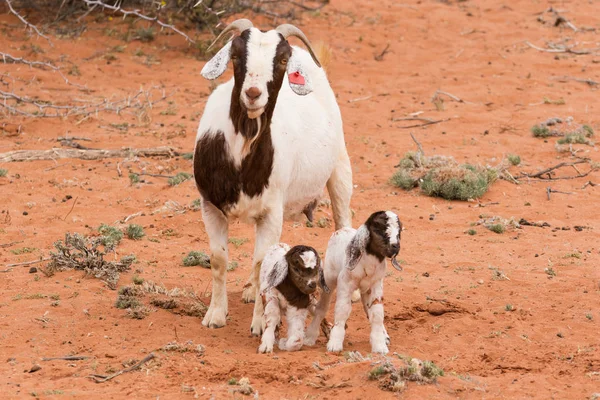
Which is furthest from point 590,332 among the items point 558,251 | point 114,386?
point 114,386

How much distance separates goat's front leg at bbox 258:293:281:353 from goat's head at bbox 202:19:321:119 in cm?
137

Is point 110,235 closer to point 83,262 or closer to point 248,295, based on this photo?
point 83,262

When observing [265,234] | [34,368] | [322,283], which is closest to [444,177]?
[265,234]

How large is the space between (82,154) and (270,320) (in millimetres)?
5965

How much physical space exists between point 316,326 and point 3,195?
5.07 metres

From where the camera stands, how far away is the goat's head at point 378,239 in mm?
6292

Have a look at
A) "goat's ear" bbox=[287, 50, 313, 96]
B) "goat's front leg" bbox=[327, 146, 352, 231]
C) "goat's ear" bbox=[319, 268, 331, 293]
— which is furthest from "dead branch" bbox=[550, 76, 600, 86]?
"goat's ear" bbox=[319, 268, 331, 293]

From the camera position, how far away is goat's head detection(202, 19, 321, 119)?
647 cm

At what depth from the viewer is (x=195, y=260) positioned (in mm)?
8859

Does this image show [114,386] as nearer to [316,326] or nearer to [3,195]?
[316,326]

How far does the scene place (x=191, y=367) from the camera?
6.12m

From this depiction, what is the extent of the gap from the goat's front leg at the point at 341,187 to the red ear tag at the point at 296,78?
1860mm

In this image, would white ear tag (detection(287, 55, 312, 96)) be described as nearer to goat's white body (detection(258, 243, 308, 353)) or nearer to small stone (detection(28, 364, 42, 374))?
goat's white body (detection(258, 243, 308, 353))

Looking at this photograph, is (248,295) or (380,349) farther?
(248,295)
